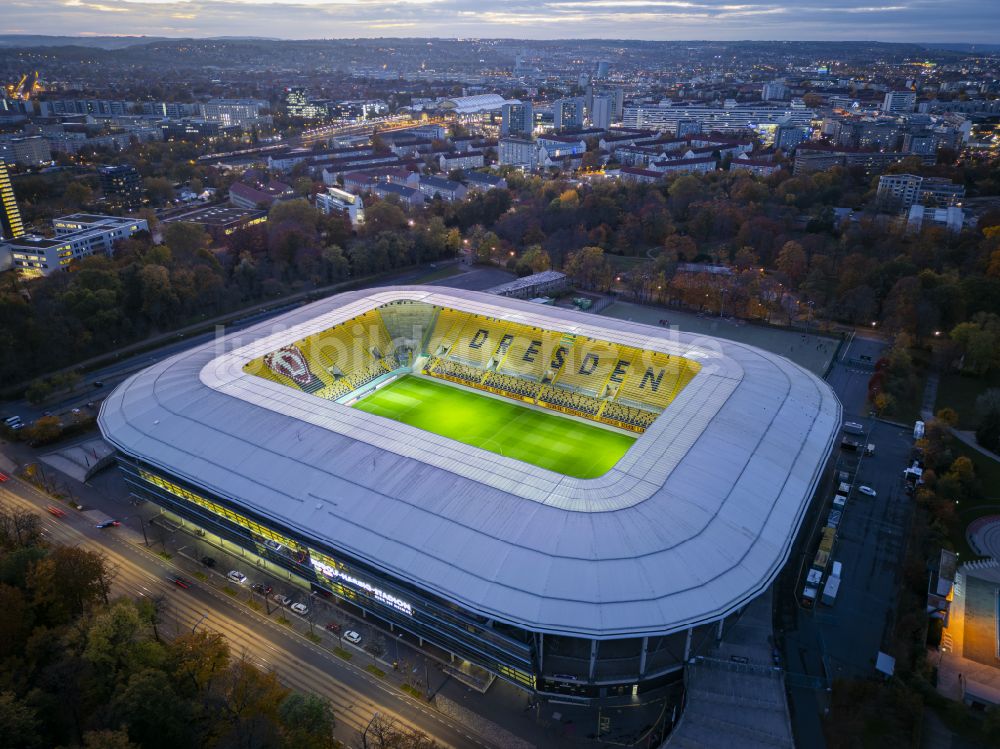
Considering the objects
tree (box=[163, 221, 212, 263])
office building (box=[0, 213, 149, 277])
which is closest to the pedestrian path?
tree (box=[163, 221, 212, 263])

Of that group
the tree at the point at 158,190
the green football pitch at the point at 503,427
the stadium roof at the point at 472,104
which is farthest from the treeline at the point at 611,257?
the stadium roof at the point at 472,104

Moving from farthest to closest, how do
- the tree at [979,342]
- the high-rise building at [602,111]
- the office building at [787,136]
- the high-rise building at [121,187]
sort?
the high-rise building at [602,111] → the office building at [787,136] → the high-rise building at [121,187] → the tree at [979,342]

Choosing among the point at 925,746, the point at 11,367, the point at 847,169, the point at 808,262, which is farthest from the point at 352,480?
the point at 847,169

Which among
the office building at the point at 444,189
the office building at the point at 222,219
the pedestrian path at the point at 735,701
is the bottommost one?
the pedestrian path at the point at 735,701

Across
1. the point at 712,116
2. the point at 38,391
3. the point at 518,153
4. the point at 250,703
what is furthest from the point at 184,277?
the point at 712,116

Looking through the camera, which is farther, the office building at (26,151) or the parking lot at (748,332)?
the office building at (26,151)

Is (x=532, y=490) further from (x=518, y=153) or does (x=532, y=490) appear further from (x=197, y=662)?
(x=518, y=153)

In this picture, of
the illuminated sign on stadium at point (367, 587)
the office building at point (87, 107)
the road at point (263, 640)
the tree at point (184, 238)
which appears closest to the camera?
the road at point (263, 640)

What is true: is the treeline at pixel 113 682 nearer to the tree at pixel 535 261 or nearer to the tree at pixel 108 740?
the tree at pixel 108 740
